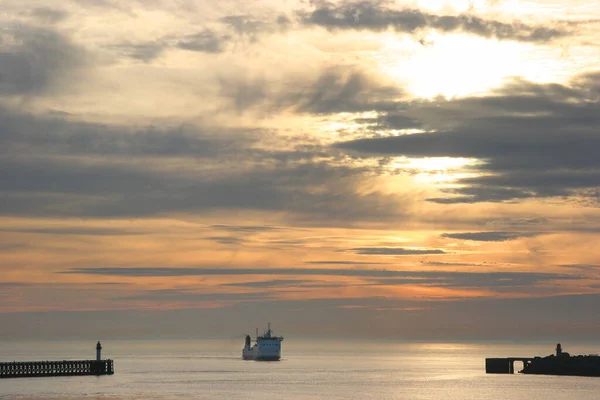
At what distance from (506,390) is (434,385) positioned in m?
23.9

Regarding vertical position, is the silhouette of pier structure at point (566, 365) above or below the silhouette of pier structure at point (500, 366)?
above

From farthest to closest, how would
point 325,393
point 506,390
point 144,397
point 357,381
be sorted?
point 357,381 → point 506,390 → point 325,393 → point 144,397

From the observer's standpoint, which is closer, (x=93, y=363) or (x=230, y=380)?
(x=93, y=363)

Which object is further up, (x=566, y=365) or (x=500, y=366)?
(x=566, y=365)

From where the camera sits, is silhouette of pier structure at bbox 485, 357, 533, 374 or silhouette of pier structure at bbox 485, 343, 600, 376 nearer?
silhouette of pier structure at bbox 485, 343, 600, 376

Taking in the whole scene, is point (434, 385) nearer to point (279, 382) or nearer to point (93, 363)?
point (279, 382)

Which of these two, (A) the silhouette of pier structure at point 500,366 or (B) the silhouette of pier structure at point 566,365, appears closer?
(B) the silhouette of pier structure at point 566,365

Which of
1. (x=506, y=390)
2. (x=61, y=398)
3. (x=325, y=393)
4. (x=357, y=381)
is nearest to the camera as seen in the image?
(x=61, y=398)

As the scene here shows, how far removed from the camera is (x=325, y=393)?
138 metres

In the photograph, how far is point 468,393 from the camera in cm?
14300

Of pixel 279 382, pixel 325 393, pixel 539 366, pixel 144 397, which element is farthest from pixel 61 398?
pixel 539 366

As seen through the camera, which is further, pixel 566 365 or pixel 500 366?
pixel 500 366

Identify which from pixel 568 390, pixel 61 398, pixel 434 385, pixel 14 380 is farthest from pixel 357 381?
pixel 61 398

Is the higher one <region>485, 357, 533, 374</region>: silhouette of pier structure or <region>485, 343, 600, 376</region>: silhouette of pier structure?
<region>485, 343, 600, 376</region>: silhouette of pier structure
